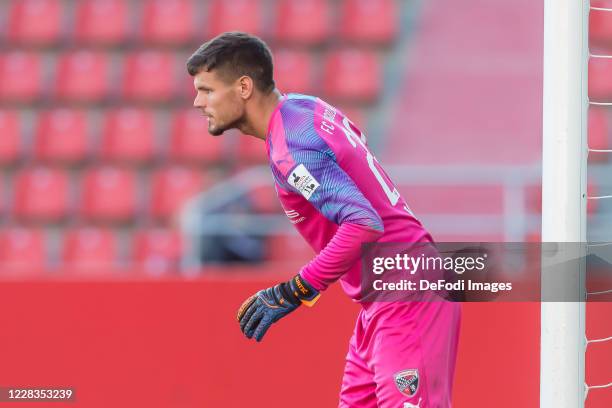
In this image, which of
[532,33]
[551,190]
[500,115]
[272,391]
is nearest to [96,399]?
[272,391]

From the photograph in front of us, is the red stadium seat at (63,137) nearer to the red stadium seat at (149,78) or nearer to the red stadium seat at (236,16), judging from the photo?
the red stadium seat at (149,78)

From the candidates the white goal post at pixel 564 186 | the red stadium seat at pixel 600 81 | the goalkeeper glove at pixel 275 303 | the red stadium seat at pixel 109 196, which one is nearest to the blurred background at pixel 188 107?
the red stadium seat at pixel 109 196

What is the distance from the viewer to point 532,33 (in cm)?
820

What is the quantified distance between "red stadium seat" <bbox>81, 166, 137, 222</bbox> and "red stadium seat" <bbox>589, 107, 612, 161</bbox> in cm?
313

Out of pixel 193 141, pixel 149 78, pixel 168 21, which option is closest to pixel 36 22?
pixel 168 21

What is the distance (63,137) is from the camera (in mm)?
8117

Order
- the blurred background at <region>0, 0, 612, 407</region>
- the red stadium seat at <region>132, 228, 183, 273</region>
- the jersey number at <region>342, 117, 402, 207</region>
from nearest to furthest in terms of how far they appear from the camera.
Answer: the jersey number at <region>342, 117, 402, 207</region> → the blurred background at <region>0, 0, 612, 407</region> → the red stadium seat at <region>132, 228, 183, 273</region>

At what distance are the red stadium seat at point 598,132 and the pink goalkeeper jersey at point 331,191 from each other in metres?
4.17

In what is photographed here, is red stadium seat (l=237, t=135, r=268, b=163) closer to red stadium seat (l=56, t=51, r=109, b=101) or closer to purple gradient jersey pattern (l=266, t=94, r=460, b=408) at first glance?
red stadium seat (l=56, t=51, r=109, b=101)

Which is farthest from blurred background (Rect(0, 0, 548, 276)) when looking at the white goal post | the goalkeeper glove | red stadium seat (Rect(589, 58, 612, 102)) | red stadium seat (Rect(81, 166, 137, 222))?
the goalkeeper glove

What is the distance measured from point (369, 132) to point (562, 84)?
4.69 metres

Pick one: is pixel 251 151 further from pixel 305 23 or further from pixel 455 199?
pixel 455 199

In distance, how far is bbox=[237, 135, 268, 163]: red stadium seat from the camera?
7527 millimetres

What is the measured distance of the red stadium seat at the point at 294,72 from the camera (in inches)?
310
